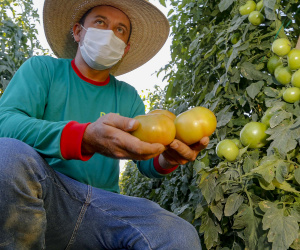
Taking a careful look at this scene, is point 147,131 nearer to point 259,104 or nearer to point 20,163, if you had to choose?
point 20,163

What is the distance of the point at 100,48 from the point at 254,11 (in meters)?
0.75

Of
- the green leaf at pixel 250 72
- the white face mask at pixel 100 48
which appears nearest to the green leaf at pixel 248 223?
the green leaf at pixel 250 72

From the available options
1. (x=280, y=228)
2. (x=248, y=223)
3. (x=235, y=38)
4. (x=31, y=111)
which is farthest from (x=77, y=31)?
(x=280, y=228)

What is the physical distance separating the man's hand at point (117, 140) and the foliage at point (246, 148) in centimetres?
40

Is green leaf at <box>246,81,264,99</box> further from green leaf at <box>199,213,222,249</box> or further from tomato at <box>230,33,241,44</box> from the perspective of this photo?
green leaf at <box>199,213,222,249</box>

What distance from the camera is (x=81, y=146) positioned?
1109 millimetres

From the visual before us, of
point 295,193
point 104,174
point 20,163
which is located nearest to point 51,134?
point 20,163

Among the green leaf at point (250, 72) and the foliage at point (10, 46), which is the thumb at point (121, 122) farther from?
the foliage at point (10, 46)

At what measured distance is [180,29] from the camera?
2266 mm

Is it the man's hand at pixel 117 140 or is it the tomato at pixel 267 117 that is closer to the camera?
the man's hand at pixel 117 140

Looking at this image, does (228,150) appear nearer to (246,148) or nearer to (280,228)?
(246,148)

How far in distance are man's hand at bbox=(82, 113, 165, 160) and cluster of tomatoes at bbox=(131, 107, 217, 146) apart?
1.3 inches

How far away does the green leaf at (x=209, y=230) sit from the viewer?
4.67 ft

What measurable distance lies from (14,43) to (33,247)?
2.92 m
